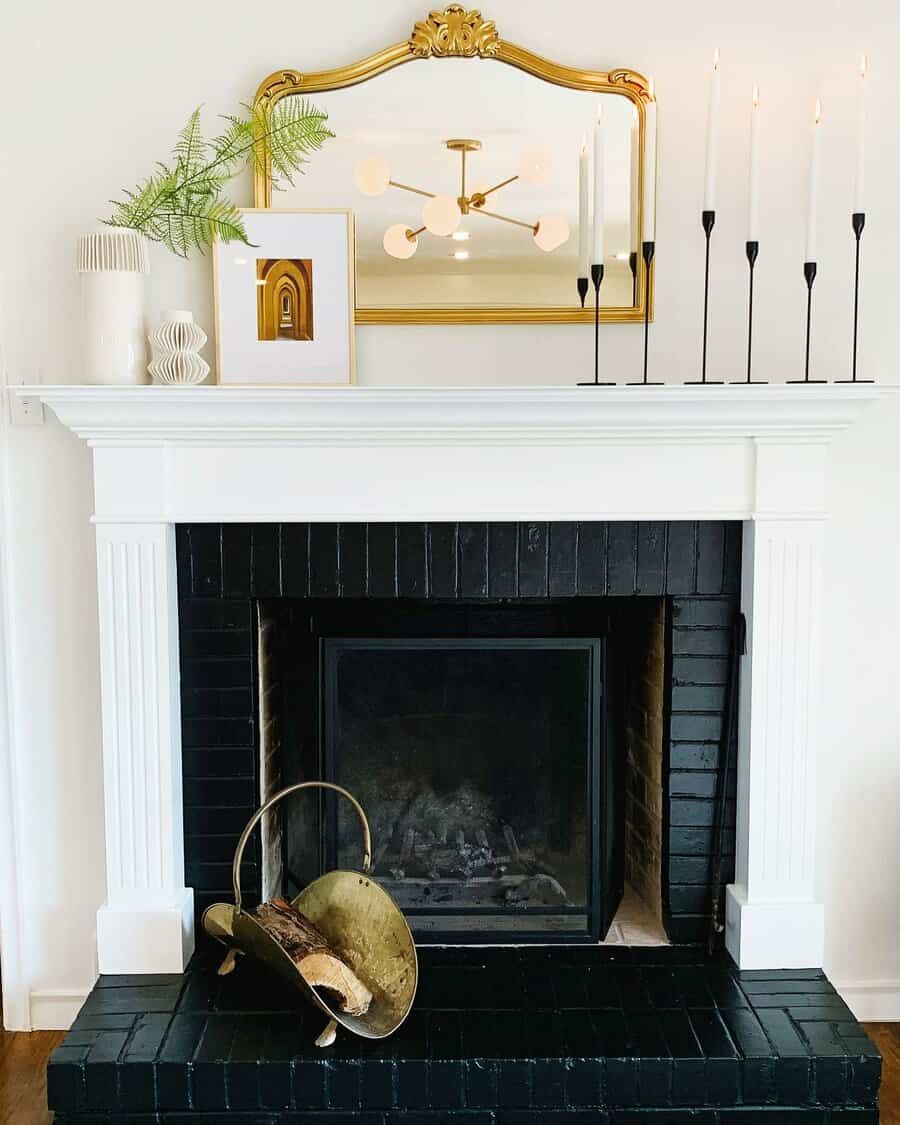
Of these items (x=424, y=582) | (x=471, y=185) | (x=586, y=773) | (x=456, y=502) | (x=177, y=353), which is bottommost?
(x=586, y=773)

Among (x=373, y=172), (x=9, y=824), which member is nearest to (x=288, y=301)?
(x=373, y=172)

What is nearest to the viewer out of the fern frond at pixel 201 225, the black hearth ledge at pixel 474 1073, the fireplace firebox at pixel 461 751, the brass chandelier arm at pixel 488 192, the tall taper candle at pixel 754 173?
the black hearth ledge at pixel 474 1073

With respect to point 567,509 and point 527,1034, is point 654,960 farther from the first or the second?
point 567,509

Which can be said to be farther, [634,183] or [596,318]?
[634,183]

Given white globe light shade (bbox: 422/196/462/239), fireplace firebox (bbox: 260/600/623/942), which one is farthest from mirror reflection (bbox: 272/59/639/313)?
fireplace firebox (bbox: 260/600/623/942)

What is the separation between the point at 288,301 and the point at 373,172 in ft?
1.08

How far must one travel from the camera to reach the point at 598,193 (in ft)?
6.78

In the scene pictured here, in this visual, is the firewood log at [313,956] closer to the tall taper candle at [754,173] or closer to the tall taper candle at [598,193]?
the tall taper candle at [598,193]

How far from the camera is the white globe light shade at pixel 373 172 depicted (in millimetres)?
2271

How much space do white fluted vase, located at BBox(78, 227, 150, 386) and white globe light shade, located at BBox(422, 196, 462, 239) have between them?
23.2 inches

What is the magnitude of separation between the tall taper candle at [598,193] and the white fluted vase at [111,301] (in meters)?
0.91

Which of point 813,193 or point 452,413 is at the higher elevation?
point 813,193

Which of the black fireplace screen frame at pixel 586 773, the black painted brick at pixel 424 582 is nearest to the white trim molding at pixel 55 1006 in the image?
the black painted brick at pixel 424 582

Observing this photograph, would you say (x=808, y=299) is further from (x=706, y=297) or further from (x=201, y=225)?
(x=201, y=225)
